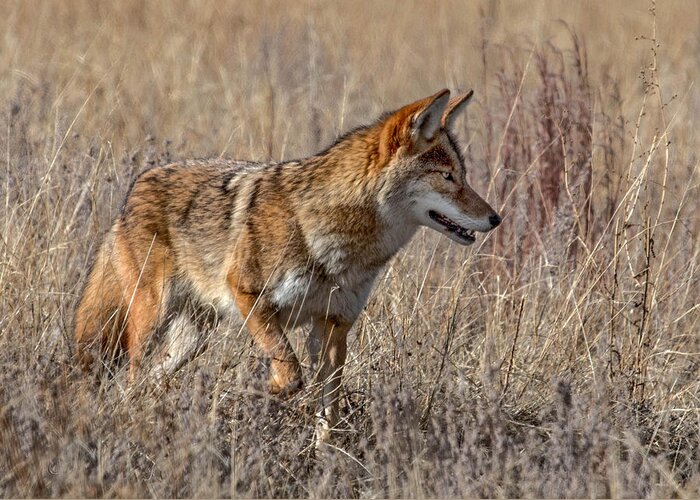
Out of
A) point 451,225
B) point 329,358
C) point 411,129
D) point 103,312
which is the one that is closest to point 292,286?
point 329,358

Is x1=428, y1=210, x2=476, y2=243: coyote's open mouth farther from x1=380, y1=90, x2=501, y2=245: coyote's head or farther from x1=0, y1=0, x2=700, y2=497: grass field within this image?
x1=0, y1=0, x2=700, y2=497: grass field

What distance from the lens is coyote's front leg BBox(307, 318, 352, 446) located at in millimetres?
5246

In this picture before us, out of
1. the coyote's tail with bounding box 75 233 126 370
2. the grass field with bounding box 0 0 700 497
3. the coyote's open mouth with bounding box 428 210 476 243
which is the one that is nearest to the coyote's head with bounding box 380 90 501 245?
the coyote's open mouth with bounding box 428 210 476 243

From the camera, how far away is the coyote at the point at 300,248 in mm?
5422

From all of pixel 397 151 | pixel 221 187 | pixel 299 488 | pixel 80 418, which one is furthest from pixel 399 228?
pixel 80 418

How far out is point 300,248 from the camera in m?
5.46

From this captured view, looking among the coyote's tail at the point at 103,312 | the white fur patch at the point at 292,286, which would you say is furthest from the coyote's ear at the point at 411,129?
the coyote's tail at the point at 103,312

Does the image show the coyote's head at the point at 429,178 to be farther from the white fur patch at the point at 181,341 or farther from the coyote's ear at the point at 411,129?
the white fur patch at the point at 181,341

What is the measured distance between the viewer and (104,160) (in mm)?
7199

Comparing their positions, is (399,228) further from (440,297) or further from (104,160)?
(104,160)

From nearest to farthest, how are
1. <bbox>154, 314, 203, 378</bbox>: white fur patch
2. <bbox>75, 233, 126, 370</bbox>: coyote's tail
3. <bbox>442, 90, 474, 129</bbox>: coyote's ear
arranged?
<bbox>442, 90, 474, 129</bbox>: coyote's ear, <bbox>75, 233, 126, 370</bbox>: coyote's tail, <bbox>154, 314, 203, 378</bbox>: white fur patch

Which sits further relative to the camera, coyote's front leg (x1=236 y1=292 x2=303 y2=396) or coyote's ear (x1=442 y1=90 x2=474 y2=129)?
coyote's ear (x1=442 y1=90 x2=474 y2=129)

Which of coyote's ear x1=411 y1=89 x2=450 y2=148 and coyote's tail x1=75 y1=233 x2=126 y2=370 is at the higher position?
coyote's ear x1=411 y1=89 x2=450 y2=148

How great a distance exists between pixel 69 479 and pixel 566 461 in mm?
1890
